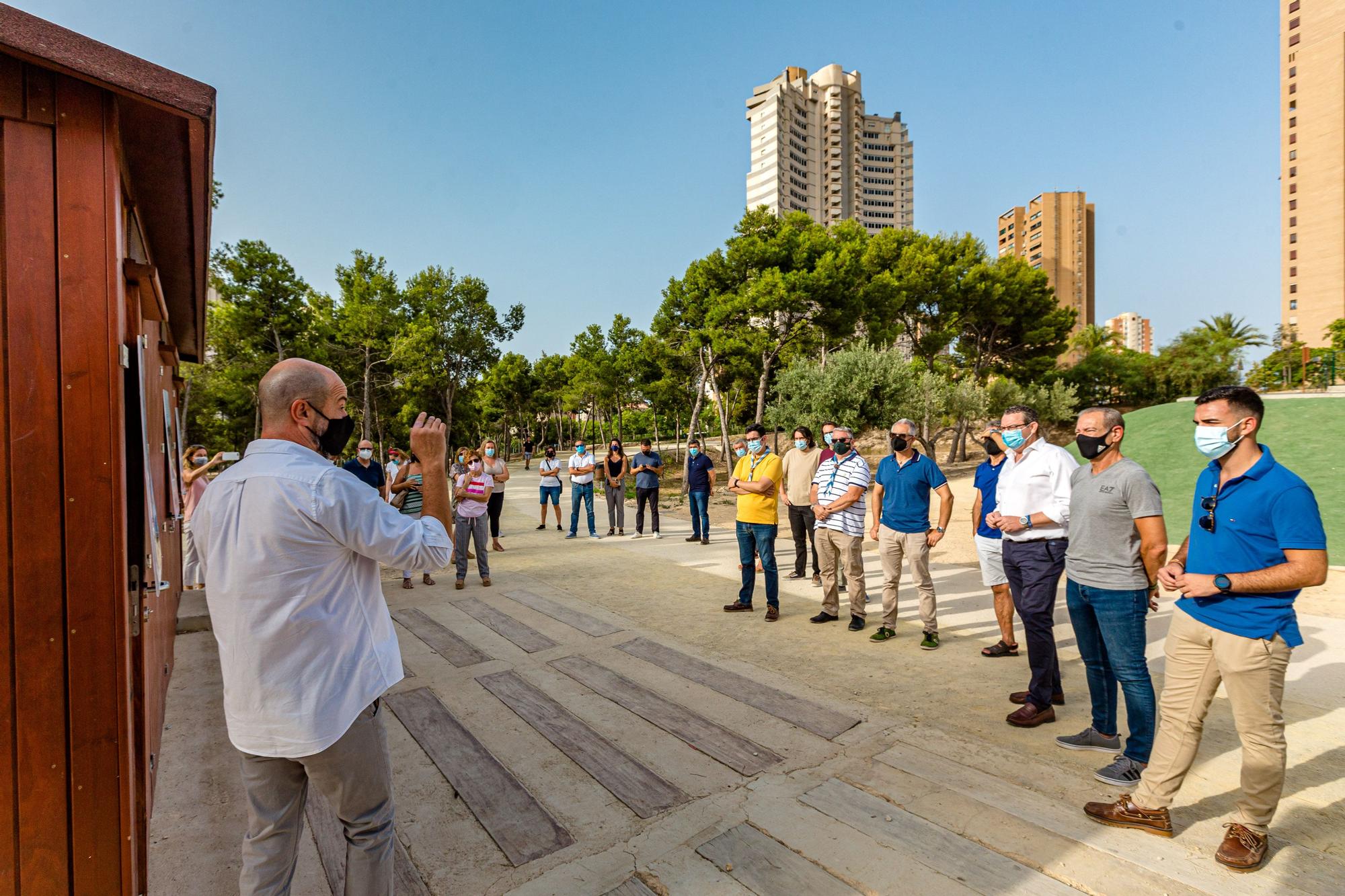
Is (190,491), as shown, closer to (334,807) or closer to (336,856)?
(336,856)

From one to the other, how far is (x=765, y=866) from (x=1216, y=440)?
2.63 metres

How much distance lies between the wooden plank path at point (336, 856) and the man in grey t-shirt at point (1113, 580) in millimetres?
3296

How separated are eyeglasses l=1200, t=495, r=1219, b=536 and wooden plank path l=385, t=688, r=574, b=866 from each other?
10.3 ft

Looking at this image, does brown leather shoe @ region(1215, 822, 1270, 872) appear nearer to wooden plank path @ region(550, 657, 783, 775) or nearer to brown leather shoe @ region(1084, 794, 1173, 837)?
brown leather shoe @ region(1084, 794, 1173, 837)

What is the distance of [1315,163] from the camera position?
220 feet

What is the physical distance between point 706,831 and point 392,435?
33.3 metres

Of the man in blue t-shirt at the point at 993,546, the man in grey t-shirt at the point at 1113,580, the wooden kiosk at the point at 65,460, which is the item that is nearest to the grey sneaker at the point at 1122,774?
the man in grey t-shirt at the point at 1113,580

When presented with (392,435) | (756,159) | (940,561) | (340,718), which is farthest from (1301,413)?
(756,159)

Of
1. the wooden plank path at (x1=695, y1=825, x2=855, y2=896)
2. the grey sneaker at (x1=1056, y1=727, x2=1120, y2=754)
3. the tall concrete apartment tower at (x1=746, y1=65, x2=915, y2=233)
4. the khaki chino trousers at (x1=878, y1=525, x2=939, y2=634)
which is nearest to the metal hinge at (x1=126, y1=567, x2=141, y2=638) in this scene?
the wooden plank path at (x1=695, y1=825, x2=855, y2=896)

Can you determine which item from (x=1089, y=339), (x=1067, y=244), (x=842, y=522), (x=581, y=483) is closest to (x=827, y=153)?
(x=1067, y=244)

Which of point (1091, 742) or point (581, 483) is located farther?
point (581, 483)

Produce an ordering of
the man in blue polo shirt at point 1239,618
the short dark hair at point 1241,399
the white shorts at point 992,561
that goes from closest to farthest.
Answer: the man in blue polo shirt at point 1239,618, the short dark hair at point 1241,399, the white shorts at point 992,561

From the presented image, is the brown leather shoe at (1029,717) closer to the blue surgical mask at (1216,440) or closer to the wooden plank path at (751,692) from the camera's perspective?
the wooden plank path at (751,692)

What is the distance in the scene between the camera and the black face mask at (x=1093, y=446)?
3590 mm
